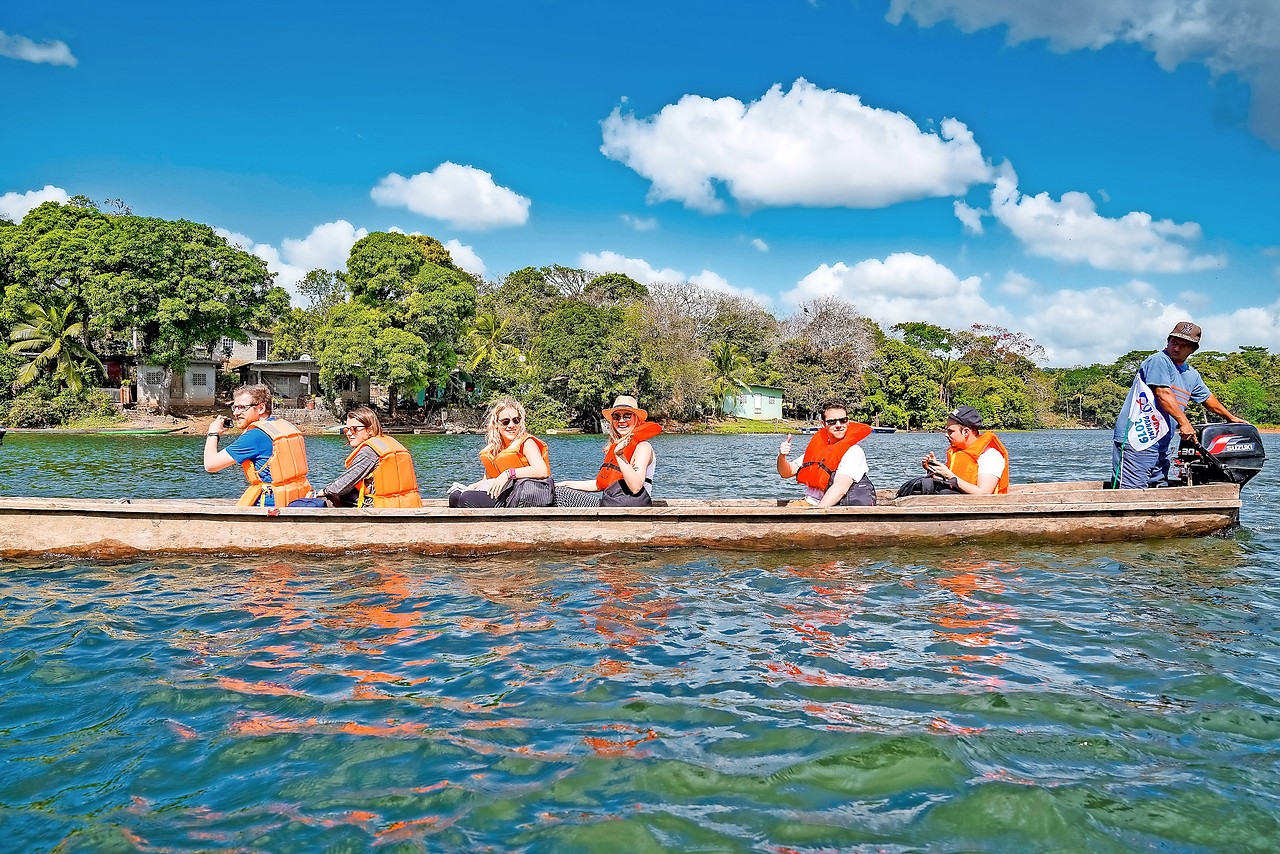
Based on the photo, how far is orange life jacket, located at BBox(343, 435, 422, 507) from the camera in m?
8.63

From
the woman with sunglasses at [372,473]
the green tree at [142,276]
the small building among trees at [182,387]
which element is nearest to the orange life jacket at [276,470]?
the woman with sunglasses at [372,473]

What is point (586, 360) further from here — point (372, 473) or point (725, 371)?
point (372, 473)

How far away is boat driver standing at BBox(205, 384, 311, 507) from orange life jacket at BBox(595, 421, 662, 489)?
321cm

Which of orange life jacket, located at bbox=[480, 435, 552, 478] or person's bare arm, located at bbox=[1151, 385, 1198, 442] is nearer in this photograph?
orange life jacket, located at bbox=[480, 435, 552, 478]

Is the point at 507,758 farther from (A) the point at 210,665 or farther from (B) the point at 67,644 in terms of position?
(B) the point at 67,644

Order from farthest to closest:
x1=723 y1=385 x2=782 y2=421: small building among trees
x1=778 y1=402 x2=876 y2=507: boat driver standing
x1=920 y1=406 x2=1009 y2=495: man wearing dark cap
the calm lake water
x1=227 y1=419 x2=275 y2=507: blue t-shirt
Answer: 1. x1=723 y1=385 x2=782 y2=421: small building among trees
2. x1=920 y1=406 x2=1009 y2=495: man wearing dark cap
3. x1=778 y1=402 x2=876 y2=507: boat driver standing
4. x1=227 y1=419 x2=275 y2=507: blue t-shirt
5. the calm lake water

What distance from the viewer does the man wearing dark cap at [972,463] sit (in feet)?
31.1

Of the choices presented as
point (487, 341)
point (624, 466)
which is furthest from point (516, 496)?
point (487, 341)

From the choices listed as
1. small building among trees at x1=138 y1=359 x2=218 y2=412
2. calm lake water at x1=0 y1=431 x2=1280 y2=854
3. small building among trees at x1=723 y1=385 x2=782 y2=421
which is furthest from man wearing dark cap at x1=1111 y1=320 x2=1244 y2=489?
small building among trees at x1=723 y1=385 x2=782 y2=421

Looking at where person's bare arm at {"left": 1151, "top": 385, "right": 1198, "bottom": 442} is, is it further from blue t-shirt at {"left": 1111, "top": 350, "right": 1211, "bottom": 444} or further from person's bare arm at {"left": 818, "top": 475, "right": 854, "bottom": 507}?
person's bare arm at {"left": 818, "top": 475, "right": 854, "bottom": 507}

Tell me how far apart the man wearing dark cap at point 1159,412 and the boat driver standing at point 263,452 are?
9084 millimetres

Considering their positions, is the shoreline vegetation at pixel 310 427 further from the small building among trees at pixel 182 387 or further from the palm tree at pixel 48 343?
the palm tree at pixel 48 343

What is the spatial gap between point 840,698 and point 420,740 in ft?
7.57

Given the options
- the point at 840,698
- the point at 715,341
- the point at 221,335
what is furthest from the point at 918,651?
the point at 715,341
